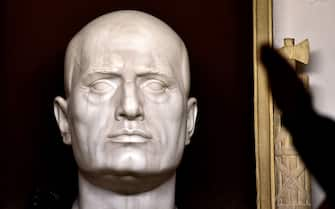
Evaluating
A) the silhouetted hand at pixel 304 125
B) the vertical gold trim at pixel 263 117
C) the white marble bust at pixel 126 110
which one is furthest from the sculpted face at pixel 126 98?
the silhouetted hand at pixel 304 125

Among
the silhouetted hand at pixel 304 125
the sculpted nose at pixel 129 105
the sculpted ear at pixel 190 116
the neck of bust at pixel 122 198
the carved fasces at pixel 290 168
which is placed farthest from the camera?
the carved fasces at pixel 290 168

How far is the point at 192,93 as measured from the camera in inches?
87.7

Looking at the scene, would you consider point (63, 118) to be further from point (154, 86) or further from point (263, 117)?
point (263, 117)

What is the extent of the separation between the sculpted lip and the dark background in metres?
0.47

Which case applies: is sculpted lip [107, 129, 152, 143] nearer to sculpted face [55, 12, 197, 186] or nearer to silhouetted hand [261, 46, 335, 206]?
sculpted face [55, 12, 197, 186]

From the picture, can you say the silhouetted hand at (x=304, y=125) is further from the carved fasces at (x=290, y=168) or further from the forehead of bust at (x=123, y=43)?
the carved fasces at (x=290, y=168)

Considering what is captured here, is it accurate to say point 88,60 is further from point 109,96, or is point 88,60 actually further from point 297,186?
point 297,186

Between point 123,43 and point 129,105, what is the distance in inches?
6.2

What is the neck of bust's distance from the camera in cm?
181

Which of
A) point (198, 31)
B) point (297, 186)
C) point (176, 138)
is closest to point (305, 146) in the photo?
point (176, 138)

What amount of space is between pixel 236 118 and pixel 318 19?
0.39m

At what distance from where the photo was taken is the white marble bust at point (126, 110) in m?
1.73

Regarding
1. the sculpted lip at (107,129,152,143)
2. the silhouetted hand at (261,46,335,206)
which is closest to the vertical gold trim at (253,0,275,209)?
the sculpted lip at (107,129,152,143)

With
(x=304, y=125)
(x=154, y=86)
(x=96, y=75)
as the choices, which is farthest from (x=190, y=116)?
(x=304, y=125)
